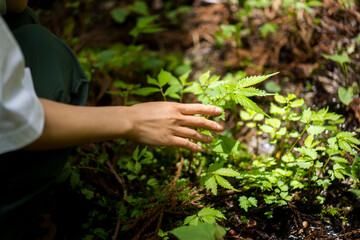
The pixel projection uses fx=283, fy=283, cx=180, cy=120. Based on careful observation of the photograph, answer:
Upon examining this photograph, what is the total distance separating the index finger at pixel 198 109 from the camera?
1251 millimetres

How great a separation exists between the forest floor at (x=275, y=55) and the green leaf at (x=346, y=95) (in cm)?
7

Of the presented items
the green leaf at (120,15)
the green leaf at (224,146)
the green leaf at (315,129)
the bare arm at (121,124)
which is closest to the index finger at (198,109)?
the bare arm at (121,124)

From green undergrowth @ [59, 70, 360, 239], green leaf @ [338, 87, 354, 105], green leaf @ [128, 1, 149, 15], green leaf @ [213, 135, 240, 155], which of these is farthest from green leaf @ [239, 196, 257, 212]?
green leaf @ [128, 1, 149, 15]

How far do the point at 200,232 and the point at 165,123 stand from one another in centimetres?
44

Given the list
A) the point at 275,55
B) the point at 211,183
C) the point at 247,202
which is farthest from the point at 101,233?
the point at 275,55

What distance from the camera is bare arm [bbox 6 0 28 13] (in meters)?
1.25

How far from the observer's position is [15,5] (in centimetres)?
127

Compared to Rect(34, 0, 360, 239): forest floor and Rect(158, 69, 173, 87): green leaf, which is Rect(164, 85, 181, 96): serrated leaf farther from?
Rect(34, 0, 360, 239): forest floor

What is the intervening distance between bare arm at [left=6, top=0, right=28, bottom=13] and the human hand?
0.72 m

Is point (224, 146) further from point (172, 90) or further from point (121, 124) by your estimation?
point (121, 124)

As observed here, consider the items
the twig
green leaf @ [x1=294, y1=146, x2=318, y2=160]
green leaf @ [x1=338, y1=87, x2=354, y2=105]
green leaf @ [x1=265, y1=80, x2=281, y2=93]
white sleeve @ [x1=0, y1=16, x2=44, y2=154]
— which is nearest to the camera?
white sleeve @ [x1=0, y1=16, x2=44, y2=154]

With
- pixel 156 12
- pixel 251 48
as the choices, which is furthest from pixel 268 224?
pixel 156 12

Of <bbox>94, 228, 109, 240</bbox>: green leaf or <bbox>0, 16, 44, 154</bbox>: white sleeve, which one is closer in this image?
<bbox>0, 16, 44, 154</bbox>: white sleeve

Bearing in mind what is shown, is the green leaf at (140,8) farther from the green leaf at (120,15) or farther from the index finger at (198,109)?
the index finger at (198,109)
